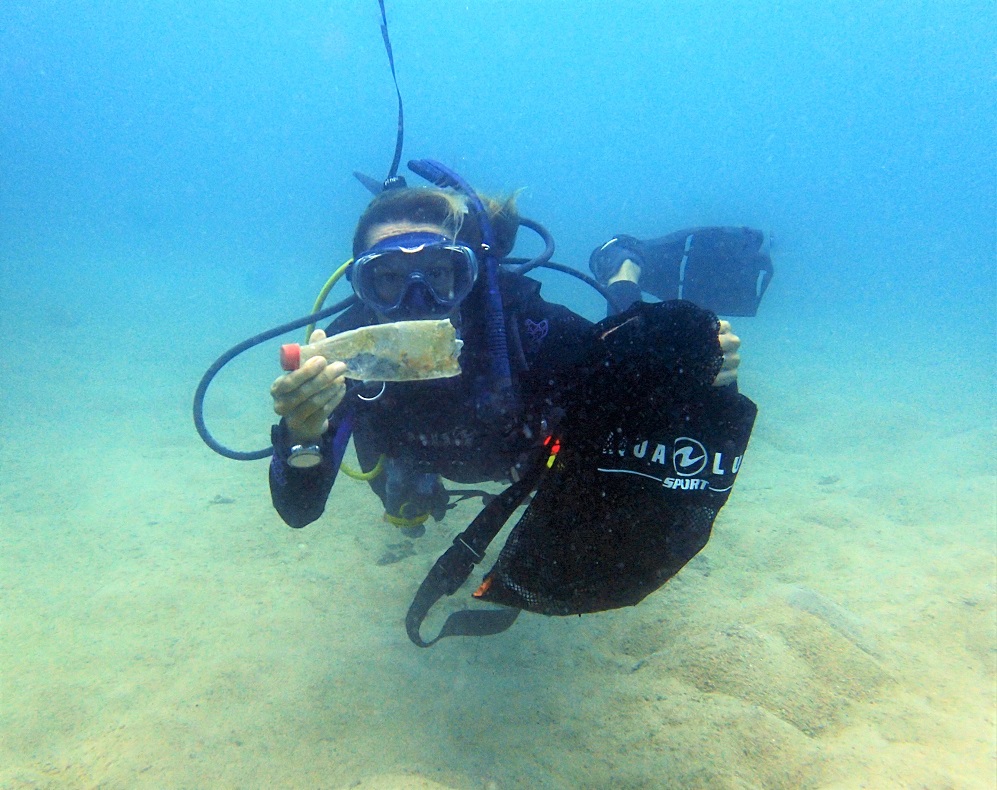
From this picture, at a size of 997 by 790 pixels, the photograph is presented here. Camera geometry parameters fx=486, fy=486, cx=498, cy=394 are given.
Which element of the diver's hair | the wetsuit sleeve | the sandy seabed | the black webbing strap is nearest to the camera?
the sandy seabed

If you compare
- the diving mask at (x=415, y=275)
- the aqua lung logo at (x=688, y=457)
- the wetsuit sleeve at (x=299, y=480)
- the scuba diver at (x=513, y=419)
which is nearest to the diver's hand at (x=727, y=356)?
the scuba diver at (x=513, y=419)

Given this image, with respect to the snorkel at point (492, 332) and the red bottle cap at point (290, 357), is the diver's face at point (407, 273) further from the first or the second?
the red bottle cap at point (290, 357)

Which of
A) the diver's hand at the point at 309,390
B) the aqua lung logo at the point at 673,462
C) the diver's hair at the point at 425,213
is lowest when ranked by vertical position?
the aqua lung logo at the point at 673,462

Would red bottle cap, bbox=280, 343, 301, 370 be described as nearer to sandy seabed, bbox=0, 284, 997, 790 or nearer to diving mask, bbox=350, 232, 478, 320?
diving mask, bbox=350, 232, 478, 320

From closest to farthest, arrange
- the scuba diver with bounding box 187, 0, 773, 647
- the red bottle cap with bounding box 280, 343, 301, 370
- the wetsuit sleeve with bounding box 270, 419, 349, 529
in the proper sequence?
the red bottle cap with bounding box 280, 343, 301, 370 < the scuba diver with bounding box 187, 0, 773, 647 < the wetsuit sleeve with bounding box 270, 419, 349, 529

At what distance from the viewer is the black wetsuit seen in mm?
3113

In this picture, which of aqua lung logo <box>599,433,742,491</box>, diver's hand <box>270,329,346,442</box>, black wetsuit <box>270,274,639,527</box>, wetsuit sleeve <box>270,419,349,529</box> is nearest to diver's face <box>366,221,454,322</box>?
black wetsuit <box>270,274,639,527</box>

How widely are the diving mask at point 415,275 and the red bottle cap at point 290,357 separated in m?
1.24

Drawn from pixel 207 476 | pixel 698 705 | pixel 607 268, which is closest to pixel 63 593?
pixel 207 476

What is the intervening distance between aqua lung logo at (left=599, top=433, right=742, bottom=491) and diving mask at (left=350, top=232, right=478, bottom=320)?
5.02 ft

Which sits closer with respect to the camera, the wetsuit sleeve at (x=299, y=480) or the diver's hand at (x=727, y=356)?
the diver's hand at (x=727, y=356)

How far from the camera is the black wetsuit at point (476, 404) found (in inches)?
123

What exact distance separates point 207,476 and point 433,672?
19.3 ft

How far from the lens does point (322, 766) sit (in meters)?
2.27
